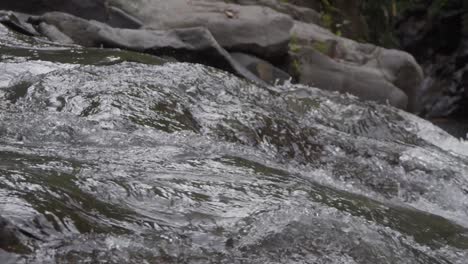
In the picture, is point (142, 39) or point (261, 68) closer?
point (142, 39)

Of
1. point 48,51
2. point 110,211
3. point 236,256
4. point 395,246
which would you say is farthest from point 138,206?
point 48,51

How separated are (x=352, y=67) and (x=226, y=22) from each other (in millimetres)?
1538

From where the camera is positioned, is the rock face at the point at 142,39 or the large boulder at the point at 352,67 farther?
the large boulder at the point at 352,67

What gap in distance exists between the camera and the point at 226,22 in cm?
729

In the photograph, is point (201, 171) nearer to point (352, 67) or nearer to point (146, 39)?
point (146, 39)

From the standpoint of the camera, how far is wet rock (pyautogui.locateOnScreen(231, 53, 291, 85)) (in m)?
7.28

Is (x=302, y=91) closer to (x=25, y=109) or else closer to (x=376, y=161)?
(x=376, y=161)

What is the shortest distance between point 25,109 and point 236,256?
6.62 feet

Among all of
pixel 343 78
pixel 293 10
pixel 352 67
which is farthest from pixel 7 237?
pixel 293 10

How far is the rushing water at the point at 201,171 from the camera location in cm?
246

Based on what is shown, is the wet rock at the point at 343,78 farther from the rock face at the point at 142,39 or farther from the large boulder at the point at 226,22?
the rock face at the point at 142,39

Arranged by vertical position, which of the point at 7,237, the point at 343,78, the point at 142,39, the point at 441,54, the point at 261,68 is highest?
the point at 7,237

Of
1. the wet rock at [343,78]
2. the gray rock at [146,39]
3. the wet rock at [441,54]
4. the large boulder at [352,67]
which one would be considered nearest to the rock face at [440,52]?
the wet rock at [441,54]

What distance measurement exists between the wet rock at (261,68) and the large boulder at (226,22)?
61mm
